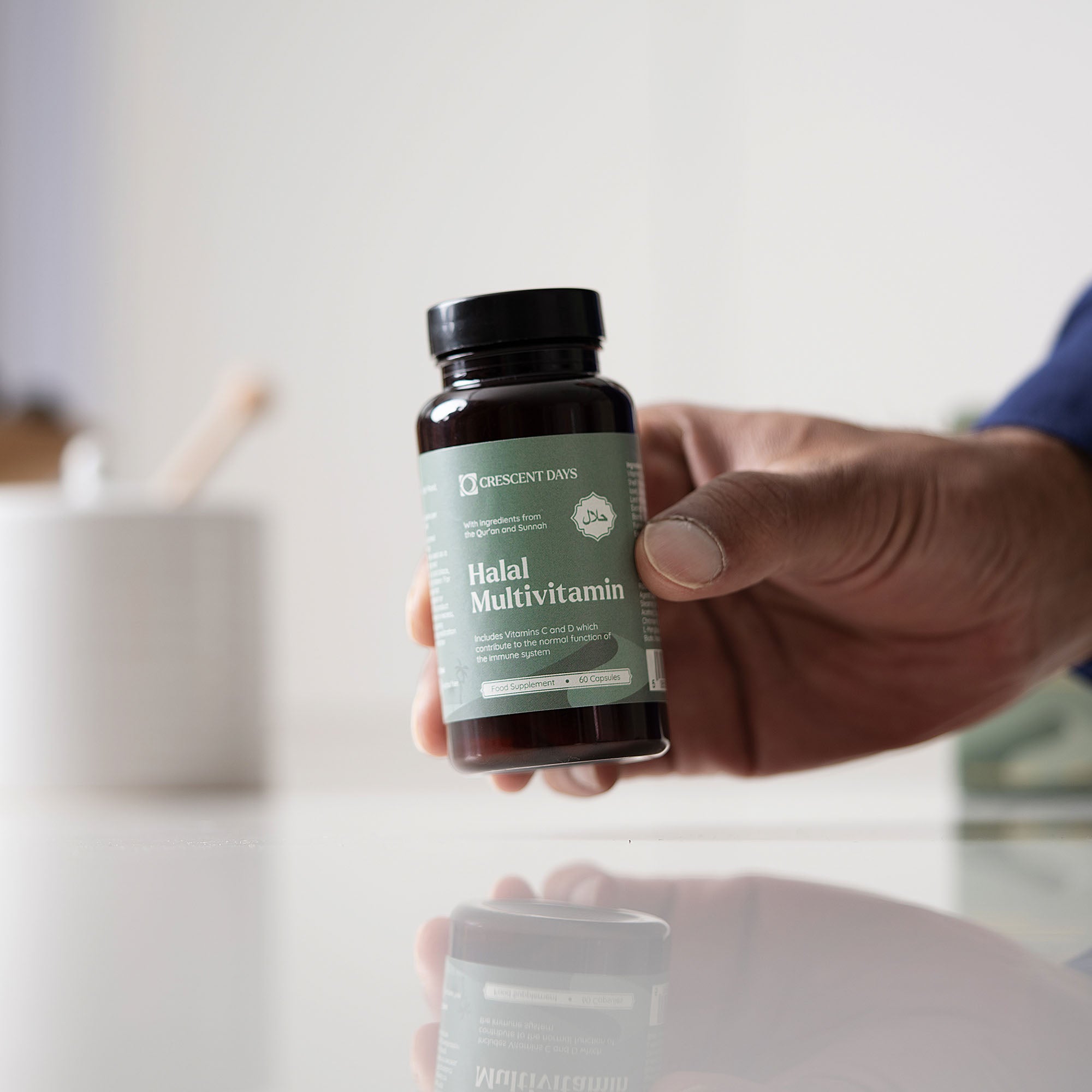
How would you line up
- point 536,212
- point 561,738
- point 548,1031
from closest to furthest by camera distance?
1. point 548,1031
2. point 561,738
3. point 536,212

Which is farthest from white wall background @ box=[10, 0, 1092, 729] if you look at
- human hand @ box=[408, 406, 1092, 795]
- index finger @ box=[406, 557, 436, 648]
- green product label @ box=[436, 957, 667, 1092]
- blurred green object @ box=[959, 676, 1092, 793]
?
green product label @ box=[436, 957, 667, 1092]

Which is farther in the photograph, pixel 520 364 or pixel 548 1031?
pixel 520 364

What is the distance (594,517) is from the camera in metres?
0.53

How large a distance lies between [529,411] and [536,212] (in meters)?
1.67

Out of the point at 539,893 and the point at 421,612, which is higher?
the point at 421,612

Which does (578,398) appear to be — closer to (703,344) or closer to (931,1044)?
Result: (931,1044)

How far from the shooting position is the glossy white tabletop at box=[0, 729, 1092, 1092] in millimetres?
324

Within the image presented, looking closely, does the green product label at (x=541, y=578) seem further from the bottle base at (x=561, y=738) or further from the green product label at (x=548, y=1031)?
the green product label at (x=548, y=1031)

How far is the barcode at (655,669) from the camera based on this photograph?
21.2 inches

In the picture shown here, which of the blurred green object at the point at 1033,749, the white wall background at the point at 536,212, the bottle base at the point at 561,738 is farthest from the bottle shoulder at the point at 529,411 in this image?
the white wall background at the point at 536,212

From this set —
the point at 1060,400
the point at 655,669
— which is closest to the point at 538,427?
the point at 655,669

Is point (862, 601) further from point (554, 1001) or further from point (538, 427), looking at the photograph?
point (554, 1001)

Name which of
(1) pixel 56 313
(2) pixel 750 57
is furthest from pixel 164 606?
(1) pixel 56 313

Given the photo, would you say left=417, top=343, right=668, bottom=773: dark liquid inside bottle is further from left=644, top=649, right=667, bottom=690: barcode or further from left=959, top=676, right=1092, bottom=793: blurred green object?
left=959, top=676, right=1092, bottom=793: blurred green object
